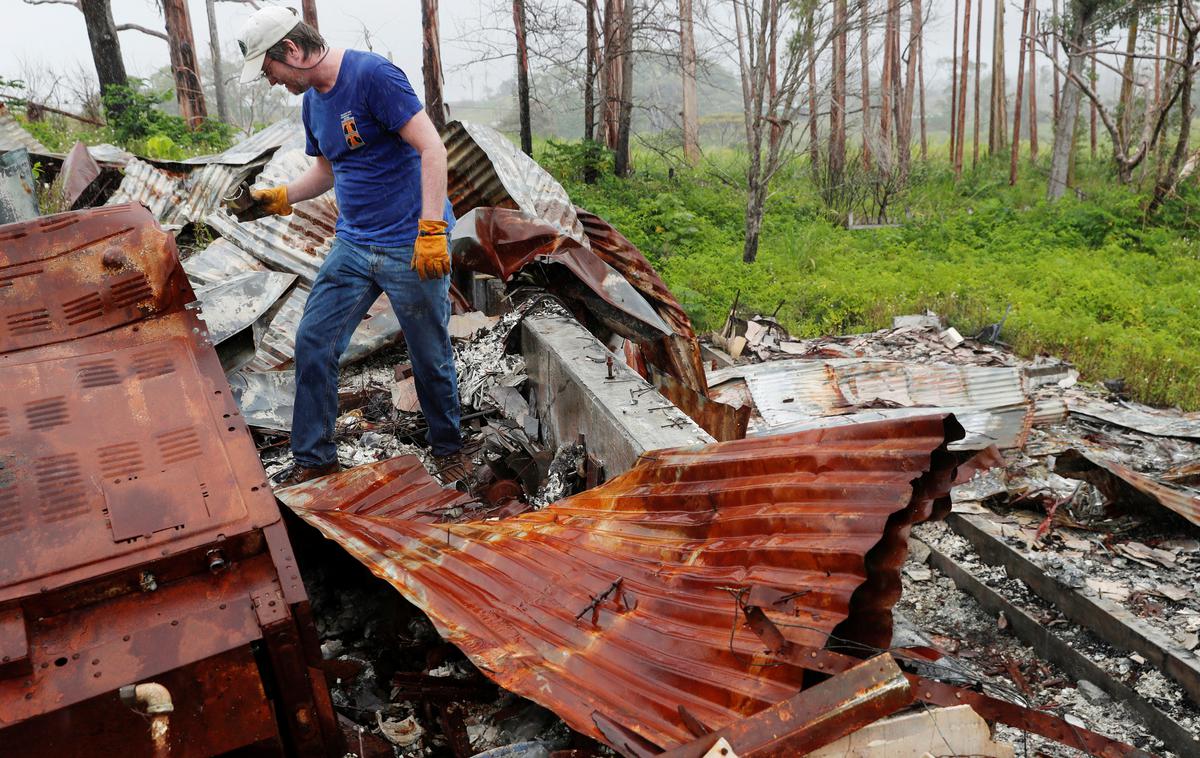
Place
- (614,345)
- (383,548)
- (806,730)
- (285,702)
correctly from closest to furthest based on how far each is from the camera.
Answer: (806,730)
(285,702)
(383,548)
(614,345)

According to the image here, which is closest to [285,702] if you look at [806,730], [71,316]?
[806,730]

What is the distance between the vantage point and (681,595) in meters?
2.48

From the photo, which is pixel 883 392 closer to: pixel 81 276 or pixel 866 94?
pixel 81 276

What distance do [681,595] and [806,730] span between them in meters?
0.65

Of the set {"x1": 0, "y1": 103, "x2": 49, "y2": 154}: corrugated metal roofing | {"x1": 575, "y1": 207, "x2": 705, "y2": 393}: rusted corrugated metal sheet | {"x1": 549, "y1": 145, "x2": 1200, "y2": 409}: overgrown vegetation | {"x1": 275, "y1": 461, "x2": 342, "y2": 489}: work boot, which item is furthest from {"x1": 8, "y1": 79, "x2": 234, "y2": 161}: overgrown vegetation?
{"x1": 275, "y1": 461, "x2": 342, "y2": 489}: work boot

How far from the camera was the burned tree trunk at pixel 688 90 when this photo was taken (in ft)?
56.0

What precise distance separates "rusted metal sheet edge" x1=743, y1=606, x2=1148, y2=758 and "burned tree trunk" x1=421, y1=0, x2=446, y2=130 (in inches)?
470

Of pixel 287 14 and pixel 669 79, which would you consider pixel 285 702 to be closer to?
pixel 287 14

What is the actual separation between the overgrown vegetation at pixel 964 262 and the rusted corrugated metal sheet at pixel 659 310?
2646mm

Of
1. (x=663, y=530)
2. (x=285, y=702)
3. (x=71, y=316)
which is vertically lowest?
(x=285, y=702)

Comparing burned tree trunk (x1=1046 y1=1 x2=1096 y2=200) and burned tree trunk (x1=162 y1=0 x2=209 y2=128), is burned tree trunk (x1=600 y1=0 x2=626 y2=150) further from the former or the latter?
burned tree trunk (x1=1046 y1=1 x2=1096 y2=200)

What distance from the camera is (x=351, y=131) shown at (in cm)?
388

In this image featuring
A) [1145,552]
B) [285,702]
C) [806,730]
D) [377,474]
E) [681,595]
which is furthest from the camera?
[1145,552]

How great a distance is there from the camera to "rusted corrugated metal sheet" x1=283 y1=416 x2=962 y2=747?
85.9 inches
